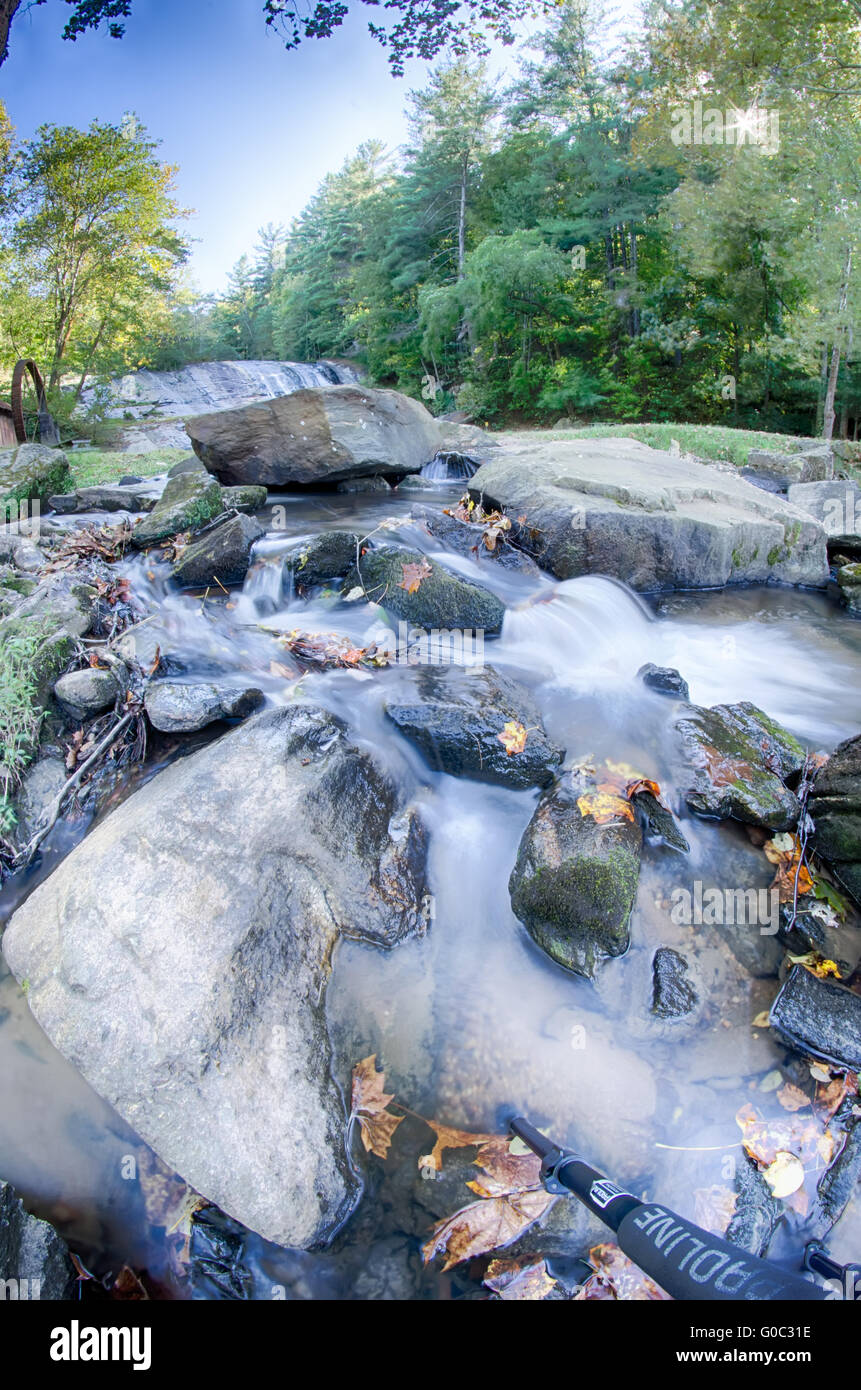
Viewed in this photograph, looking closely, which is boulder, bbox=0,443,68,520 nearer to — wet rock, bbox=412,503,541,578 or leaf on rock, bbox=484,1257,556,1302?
wet rock, bbox=412,503,541,578

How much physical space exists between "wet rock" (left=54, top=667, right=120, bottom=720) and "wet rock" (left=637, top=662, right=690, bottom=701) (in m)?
3.16

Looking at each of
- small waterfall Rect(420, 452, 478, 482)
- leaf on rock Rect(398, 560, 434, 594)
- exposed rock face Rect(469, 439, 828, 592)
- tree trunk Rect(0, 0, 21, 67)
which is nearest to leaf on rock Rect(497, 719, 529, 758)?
leaf on rock Rect(398, 560, 434, 594)

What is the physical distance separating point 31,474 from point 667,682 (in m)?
7.65

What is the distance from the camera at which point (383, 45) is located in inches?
252

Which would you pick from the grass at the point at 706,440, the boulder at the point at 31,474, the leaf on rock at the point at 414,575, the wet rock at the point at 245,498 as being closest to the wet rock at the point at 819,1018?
the leaf on rock at the point at 414,575

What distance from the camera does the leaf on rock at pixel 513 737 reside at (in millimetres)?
3334

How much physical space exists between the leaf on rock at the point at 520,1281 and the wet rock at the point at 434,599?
11.3 ft

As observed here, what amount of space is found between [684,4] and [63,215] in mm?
16494

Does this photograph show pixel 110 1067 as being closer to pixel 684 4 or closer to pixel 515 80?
pixel 684 4

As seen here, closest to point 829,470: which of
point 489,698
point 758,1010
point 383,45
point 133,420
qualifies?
point 383,45

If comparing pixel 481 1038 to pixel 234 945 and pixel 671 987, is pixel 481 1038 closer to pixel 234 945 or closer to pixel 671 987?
pixel 671 987

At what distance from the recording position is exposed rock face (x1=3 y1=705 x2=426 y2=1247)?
6.59 ft
